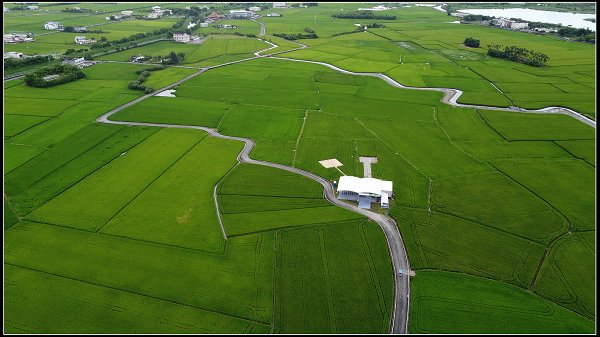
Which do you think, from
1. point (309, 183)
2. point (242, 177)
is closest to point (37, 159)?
point (242, 177)

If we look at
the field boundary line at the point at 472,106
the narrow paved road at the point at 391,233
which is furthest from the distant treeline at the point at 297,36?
the narrow paved road at the point at 391,233

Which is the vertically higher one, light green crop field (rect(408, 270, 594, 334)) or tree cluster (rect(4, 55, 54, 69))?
tree cluster (rect(4, 55, 54, 69))

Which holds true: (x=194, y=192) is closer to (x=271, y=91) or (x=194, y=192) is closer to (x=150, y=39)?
(x=271, y=91)

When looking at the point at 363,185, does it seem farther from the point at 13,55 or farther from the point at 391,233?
the point at 13,55

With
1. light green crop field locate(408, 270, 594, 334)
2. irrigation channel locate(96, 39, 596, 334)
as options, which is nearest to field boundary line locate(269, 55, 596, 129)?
irrigation channel locate(96, 39, 596, 334)

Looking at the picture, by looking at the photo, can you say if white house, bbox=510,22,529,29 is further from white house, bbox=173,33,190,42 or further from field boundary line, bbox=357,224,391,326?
field boundary line, bbox=357,224,391,326

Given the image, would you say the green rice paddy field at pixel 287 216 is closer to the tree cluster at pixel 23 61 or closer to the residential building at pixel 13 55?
the tree cluster at pixel 23 61
